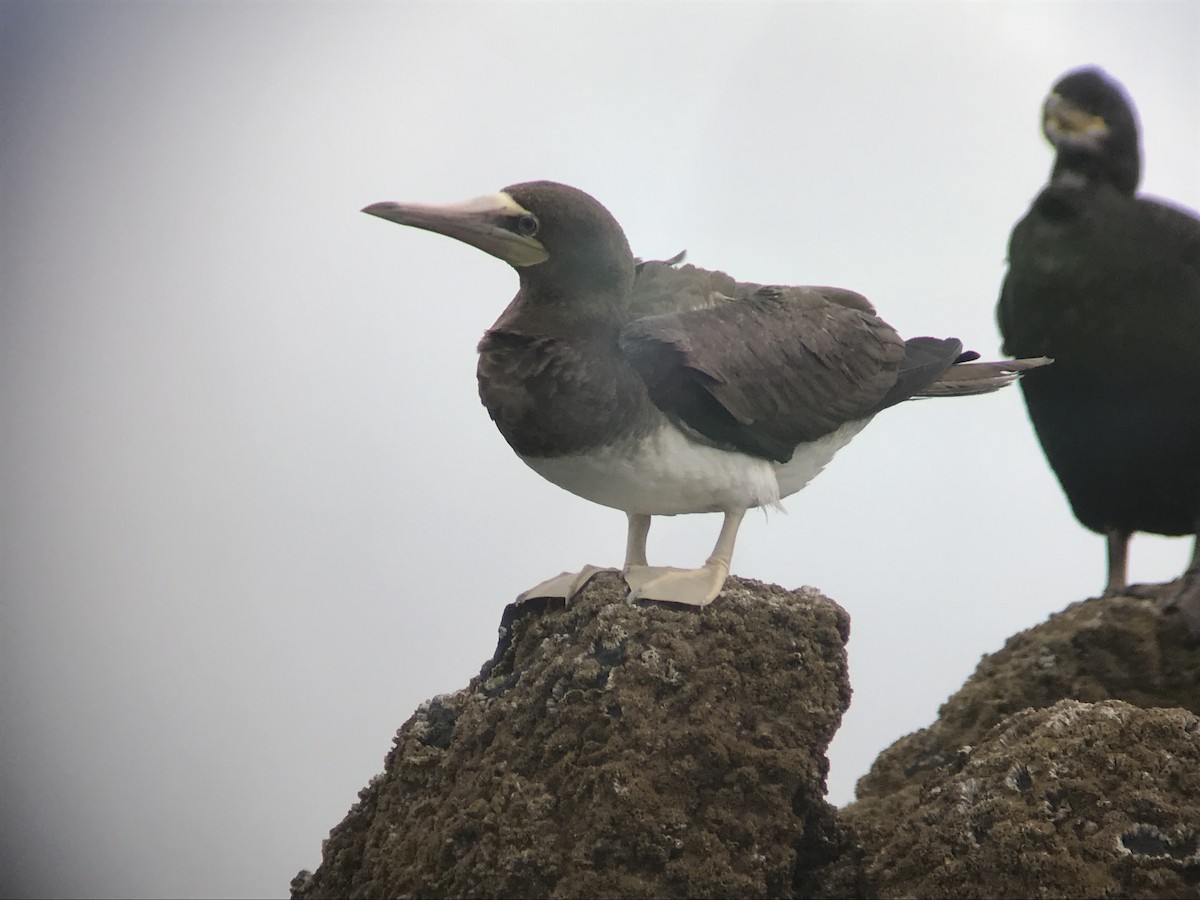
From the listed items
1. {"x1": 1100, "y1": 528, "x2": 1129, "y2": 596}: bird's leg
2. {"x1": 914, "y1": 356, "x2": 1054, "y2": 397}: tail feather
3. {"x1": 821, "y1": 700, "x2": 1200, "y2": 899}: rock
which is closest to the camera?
{"x1": 821, "y1": 700, "x2": 1200, "y2": 899}: rock

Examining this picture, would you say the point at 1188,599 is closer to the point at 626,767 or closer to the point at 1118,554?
the point at 1118,554

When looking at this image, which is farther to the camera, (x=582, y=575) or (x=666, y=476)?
(x=582, y=575)

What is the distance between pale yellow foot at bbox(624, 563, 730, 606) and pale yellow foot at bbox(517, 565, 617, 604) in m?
0.11

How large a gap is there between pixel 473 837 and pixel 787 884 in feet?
1.82

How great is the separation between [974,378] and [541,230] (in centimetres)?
119

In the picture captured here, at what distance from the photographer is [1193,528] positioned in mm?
3195

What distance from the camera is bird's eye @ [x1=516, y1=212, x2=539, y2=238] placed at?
2074 millimetres

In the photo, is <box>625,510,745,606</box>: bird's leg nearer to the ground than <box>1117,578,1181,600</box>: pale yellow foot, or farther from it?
nearer to the ground

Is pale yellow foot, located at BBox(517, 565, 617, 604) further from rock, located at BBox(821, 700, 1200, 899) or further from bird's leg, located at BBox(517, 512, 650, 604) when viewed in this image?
rock, located at BBox(821, 700, 1200, 899)

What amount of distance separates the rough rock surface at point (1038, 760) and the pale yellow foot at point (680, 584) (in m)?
0.54

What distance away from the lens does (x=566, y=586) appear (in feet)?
7.59

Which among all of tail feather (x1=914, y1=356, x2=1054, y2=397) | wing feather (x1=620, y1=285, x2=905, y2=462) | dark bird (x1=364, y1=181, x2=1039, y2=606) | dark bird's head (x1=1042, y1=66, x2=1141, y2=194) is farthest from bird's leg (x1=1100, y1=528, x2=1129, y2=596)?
dark bird (x1=364, y1=181, x2=1039, y2=606)

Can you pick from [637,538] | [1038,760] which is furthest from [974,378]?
[1038,760]

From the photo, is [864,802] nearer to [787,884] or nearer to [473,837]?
[787,884]
